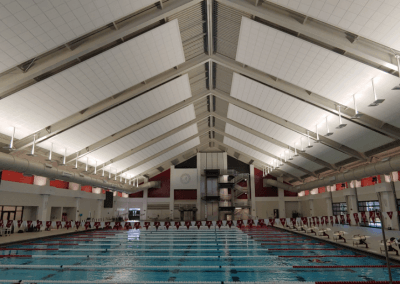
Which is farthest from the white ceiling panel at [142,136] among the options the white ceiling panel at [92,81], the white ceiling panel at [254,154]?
the white ceiling panel at [254,154]

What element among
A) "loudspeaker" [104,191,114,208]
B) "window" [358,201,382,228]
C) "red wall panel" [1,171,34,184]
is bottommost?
"window" [358,201,382,228]

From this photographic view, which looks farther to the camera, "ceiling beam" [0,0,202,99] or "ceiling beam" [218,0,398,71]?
"ceiling beam" [0,0,202,99]

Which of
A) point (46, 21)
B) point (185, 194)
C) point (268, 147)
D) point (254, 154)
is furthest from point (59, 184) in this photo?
point (254, 154)

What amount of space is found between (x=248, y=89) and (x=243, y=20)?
6076 millimetres

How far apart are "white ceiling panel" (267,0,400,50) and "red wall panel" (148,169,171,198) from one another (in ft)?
107

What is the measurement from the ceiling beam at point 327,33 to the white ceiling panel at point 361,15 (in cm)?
58

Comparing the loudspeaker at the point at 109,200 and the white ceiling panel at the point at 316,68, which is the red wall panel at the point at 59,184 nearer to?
the loudspeaker at the point at 109,200

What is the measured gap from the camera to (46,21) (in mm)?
9445

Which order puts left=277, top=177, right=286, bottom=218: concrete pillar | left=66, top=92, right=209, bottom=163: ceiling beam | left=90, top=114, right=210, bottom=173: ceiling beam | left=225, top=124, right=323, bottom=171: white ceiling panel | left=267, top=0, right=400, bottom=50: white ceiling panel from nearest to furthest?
left=267, top=0, right=400, bottom=50: white ceiling panel → left=66, top=92, right=209, bottom=163: ceiling beam → left=90, top=114, right=210, bottom=173: ceiling beam → left=225, top=124, right=323, bottom=171: white ceiling panel → left=277, top=177, right=286, bottom=218: concrete pillar

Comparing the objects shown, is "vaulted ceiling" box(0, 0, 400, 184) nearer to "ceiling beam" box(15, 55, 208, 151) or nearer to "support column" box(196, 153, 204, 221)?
"ceiling beam" box(15, 55, 208, 151)

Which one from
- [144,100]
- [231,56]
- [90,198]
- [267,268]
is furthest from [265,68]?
[90,198]

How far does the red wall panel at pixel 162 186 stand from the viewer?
39.9 m

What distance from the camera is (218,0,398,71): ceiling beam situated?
33.8 ft

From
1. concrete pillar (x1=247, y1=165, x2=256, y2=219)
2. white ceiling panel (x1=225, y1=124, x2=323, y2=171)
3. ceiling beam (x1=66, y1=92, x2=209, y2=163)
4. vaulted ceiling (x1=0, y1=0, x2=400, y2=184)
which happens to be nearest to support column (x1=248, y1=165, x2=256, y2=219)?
concrete pillar (x1=247, y1=165, x2=256, y2=219)
